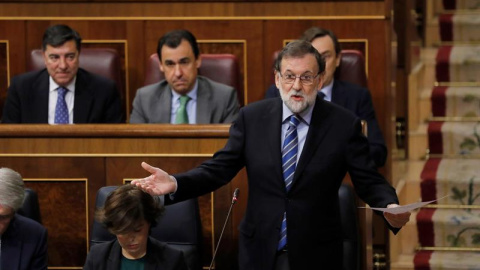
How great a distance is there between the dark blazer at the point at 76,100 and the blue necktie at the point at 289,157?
38.4 inches

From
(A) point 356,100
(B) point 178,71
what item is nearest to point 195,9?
(B) point 178,71

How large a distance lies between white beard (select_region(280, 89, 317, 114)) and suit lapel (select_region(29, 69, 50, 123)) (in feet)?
3.49

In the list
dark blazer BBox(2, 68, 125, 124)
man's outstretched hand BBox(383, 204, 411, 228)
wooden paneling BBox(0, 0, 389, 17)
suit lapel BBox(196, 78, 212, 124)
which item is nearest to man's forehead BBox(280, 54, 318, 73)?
man's outstretched hand BBox(383, 204, 411, 228)

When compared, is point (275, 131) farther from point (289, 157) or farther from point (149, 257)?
point (149, 257)

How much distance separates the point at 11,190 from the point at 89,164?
0.93ft

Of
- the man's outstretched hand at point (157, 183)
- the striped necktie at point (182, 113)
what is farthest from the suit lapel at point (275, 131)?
the striped necktie at point (182, 113)

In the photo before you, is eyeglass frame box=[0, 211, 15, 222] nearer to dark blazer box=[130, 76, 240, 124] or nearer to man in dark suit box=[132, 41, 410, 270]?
man in dark suit box=[132, 41, 410, 270]

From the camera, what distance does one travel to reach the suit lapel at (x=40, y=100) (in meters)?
2.68

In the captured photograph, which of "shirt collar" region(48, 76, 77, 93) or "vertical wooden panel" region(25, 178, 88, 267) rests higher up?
"shirt collar" region(48, 76, 77, 93)

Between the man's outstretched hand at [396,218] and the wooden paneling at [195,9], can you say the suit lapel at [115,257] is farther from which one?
the wooden paneling at [195,9]

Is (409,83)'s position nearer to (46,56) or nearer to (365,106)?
(365,106)

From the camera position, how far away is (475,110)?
2.87 metres

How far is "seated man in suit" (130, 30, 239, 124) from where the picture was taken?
2.60 meters

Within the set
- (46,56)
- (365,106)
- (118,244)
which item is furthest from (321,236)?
(46,56)
